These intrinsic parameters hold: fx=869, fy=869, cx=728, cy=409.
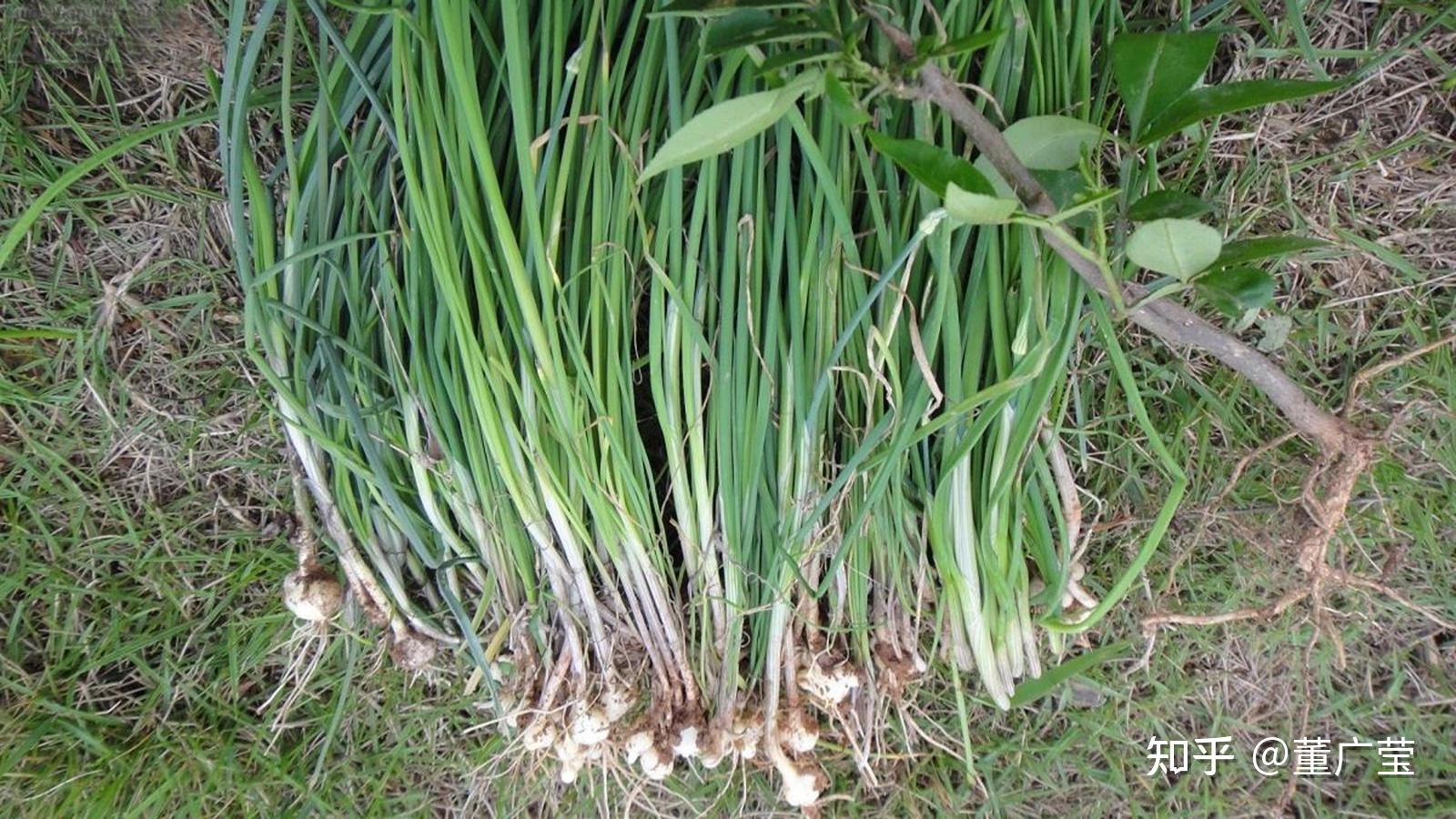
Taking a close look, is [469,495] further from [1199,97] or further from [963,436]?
[1199,97]

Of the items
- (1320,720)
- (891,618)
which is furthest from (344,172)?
(1320,720)

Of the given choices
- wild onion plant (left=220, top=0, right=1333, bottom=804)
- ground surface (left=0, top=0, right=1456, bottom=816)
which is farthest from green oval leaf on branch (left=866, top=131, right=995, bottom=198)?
ground surface (left=0, top=0, right=1456, bottom=816)

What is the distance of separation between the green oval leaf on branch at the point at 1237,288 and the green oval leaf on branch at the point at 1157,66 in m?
0.12

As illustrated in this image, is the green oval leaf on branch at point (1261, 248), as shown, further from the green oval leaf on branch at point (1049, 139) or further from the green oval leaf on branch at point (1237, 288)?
the green oval leaf on branch at point (1049, 139)

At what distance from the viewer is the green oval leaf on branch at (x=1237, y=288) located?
60 cm

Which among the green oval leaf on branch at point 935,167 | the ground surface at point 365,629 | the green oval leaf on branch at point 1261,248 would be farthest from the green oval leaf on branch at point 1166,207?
the ground surface at point 365,629

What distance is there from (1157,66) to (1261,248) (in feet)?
0.50

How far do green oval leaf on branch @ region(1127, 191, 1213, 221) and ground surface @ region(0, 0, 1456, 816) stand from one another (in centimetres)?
26

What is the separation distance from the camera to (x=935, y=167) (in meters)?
0.56

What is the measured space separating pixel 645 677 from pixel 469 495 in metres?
0.25

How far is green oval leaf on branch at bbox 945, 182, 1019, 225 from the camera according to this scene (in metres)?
0.52

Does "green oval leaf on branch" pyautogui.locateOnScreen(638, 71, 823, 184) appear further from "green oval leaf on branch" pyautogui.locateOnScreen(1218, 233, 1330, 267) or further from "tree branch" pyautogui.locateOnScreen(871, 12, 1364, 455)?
"green oval leaf on branch" pyautogui.locateOnScreen(1218, 233, 1330, 267)

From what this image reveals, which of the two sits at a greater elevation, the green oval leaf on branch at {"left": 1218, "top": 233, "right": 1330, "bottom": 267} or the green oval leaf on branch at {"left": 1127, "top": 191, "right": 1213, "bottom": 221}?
the green oval leaf on branch at {"left": 1127, "top": 191, "right": 1213, "bottom": 221}

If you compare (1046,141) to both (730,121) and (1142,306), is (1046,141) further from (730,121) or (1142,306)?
(730,121)
